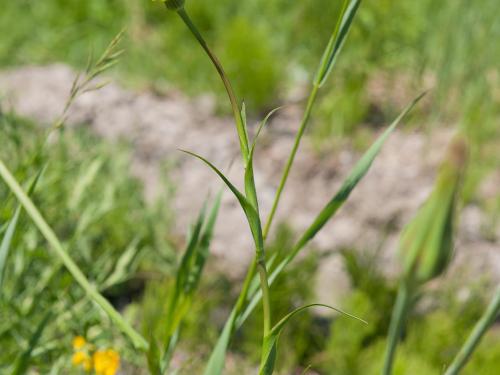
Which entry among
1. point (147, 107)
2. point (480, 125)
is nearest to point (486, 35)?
point (480, 125)

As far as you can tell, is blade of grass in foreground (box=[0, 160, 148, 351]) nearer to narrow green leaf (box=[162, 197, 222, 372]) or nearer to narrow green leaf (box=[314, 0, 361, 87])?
narrow green leaf (box=[162, 197, 222, 372])

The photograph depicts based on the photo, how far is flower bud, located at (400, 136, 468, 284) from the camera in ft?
1.72

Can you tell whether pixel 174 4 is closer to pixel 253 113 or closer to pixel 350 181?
pixel 350 181

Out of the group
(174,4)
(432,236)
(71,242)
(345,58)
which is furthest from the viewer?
(345,58)

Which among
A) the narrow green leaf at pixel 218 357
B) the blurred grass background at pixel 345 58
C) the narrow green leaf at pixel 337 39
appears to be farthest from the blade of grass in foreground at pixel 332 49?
the blurred grass background at pixel 345 58

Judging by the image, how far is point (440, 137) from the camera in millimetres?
2529

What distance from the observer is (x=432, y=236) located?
0.54 meters

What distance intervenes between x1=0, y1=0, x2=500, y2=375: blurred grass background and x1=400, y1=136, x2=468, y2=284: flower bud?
71 centimetres

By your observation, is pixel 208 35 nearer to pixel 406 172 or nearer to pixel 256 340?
pixel 406 172

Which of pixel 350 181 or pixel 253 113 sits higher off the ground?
pixel 350 181

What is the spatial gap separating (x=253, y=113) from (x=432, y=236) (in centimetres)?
230

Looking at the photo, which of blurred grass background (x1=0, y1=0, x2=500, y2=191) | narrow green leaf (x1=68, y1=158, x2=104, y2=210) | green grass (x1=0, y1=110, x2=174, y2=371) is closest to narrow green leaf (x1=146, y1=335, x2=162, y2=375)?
green grass (x1=0, y1=110, x2=174, y2=371)

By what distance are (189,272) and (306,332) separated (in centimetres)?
90

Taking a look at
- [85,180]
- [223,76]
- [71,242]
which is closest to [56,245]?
[223,76]
